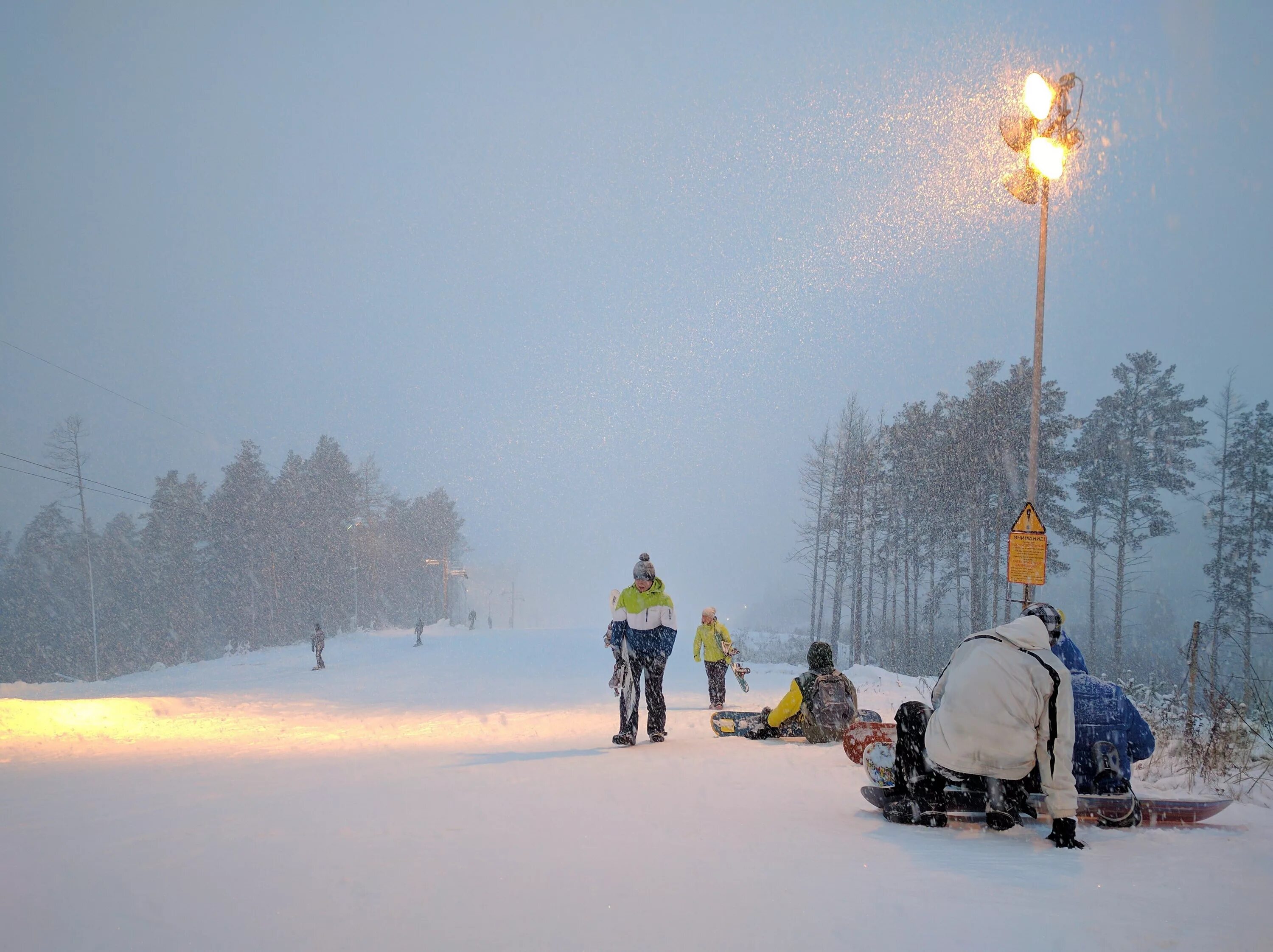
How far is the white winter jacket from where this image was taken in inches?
159

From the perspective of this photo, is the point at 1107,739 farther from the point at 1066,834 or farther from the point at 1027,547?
the point at 1027,547

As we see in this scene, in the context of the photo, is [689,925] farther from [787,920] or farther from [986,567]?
[986,567]

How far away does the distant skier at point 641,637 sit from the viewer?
9031 mm

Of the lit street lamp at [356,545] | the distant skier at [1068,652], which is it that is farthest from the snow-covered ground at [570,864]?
the lit street lamp at [356,545]

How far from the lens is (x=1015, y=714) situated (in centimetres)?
410

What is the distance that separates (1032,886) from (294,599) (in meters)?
64.5

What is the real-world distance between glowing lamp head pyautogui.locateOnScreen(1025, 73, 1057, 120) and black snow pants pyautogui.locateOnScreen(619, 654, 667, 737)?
34.2 ft

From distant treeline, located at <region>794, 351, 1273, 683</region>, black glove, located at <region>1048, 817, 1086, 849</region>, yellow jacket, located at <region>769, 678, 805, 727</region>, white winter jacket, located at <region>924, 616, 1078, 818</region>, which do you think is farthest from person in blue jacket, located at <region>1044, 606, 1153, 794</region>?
distant treeline, located at <region>794, 351, 1273, 683</region>

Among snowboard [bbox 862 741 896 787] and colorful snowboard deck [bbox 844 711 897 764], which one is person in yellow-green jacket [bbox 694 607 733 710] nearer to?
colorful snowboard deck [bbox 844 711 897 764]

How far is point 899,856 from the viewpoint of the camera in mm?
3752

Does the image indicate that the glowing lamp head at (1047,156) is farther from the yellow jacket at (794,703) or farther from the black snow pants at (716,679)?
the black snow pants at (716,679)

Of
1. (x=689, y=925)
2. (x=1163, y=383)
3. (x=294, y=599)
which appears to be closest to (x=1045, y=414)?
(x=1163, y=383)

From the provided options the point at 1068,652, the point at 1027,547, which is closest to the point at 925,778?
the point at 1068,652

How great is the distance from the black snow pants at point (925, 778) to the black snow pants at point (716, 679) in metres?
9.80
